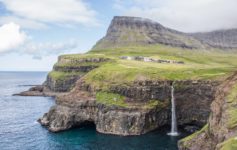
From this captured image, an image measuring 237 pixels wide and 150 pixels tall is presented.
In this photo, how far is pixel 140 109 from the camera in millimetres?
124875

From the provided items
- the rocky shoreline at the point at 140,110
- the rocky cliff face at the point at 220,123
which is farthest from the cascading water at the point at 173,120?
the rocky cliff face at the point at 220,123

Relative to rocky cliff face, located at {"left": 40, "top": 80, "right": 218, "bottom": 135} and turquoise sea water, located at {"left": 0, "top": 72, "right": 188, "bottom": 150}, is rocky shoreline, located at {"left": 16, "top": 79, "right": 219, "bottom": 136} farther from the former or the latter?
turquoise sea water, located at {"left": 0, "top": 72, "right": 188, "bottom": 150}

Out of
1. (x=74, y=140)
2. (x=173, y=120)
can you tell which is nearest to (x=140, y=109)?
(x=173, y=120)

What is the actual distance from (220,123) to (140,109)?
50.5m

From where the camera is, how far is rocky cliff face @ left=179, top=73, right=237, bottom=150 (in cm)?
6906

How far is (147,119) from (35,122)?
50.0 meters

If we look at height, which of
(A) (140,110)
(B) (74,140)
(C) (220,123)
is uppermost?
(C) (220,123)

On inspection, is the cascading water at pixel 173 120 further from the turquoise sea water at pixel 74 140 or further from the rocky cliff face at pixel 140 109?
the turquoise sea water at pixel 74 140

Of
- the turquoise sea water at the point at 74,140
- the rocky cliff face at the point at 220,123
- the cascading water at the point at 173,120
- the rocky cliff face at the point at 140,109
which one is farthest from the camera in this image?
the rocky cliff face at the point at 140,109

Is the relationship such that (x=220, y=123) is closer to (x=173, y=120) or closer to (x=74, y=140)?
(x=173, y=120)

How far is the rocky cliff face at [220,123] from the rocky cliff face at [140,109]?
3287 cm

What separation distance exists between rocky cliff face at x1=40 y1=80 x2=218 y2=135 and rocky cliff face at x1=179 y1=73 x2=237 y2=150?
32872 mm

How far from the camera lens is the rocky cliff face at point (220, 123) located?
69062mm

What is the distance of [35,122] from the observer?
481ft
